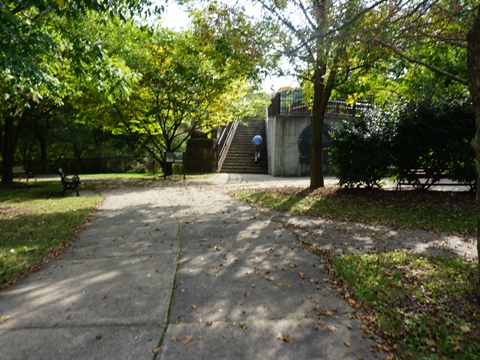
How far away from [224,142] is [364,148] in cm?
1370

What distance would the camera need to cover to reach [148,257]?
517cm

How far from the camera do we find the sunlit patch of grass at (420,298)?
2797mm

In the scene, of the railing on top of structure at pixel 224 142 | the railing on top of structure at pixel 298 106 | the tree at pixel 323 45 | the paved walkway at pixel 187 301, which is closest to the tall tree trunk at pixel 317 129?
the tree at pixel 323 45

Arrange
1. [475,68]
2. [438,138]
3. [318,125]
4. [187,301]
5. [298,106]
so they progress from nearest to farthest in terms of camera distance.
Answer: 1. [475,68]
2. [187,301]
3. [438,138]
4. [318,125]
5. [298,106]

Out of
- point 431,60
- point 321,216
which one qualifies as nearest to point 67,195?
point 321,216

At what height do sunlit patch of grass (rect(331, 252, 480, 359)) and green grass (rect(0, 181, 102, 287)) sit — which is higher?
green grass (rect(0, 181, 102, 287))

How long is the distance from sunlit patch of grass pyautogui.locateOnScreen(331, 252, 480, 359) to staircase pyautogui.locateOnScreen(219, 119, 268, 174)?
53.7 feet

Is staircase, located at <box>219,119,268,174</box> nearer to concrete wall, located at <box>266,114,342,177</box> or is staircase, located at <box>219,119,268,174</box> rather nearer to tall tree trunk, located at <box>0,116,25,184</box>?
concrete wall, located at <box>266,114,342,177</box>

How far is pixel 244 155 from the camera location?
22844mm

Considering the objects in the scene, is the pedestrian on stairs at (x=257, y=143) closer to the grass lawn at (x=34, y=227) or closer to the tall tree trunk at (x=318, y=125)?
the tall tree trunk at (x=318, y=125)

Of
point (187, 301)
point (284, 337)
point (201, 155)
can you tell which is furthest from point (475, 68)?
point (201, 155)

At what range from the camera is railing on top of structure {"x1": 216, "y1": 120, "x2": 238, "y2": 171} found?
21.5 m

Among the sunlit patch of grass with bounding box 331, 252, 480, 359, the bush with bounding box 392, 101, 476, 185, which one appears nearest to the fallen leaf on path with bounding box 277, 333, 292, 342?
the sunlit patch of grass with bounding box 331, 252, 480, 359

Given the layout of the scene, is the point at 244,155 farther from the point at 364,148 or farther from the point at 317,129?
the point at 364,148
